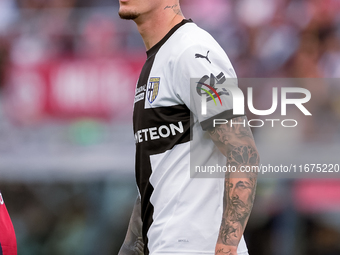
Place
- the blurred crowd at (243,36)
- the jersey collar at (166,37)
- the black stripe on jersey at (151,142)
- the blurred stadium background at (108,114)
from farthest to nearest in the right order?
the blurred crowd at (243,36) < the blurred stadium background at (108,114) < the jersey collar at (166,37) < the black stripe on jersey at (151,142)

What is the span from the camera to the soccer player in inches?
69.2

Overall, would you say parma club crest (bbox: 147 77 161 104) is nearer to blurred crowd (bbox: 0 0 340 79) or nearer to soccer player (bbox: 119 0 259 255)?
soccer player (bbox: 119 0 259 255)

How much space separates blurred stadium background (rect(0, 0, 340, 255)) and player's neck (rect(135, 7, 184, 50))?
124 inches

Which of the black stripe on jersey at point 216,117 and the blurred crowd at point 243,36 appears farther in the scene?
the blurred crowd at point 243,36

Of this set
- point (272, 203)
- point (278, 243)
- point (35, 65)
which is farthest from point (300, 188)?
point (35, 65)

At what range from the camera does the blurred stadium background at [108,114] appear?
18.3 feet

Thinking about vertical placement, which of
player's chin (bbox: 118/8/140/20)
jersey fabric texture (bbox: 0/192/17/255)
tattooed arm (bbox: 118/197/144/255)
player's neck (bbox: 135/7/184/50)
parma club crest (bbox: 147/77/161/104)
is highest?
player's chin (bbox: 118/8/140/20)

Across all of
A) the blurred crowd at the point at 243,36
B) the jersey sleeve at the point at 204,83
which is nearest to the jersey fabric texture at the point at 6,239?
the jersey sleeve at the point at 204,83

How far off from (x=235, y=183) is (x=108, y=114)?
4059 mm

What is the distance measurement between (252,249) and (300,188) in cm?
108

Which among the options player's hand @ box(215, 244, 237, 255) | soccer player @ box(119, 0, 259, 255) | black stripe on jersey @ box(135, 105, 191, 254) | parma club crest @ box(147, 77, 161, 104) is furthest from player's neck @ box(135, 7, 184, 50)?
player's hand @ box(215, 244, 237, 255)

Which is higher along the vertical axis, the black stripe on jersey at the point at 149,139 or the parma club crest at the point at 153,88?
the parma club crest at the point at 153,88

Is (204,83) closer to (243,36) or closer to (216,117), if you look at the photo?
(216,117)

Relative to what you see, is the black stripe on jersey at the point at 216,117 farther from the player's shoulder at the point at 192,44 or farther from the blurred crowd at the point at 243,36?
the blurred crowd at the point at 243,36
